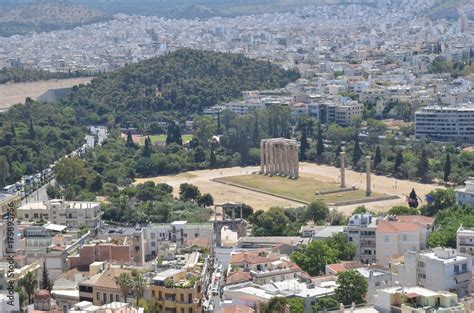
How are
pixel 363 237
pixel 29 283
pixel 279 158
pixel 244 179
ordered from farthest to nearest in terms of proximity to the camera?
pixel 279 158, pixel 244 179, pixel 363 237, pixel 29 283

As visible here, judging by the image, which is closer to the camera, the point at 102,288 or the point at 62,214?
the point at 102,288

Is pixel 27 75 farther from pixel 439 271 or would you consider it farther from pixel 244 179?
pixel 439 271

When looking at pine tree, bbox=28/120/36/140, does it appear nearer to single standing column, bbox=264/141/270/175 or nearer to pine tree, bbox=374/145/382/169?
single standing column, bbox=264/141/270/175

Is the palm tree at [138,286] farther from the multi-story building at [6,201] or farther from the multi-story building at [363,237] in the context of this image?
the multi-story building at [6,201]

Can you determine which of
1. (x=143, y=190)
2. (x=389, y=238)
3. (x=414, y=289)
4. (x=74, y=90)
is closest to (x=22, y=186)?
(x=143, y=190)

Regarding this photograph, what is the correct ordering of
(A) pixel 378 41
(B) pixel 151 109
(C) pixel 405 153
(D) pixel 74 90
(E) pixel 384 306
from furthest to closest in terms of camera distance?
1. (A) pixel 378 41
2. (D) pixel 74 90
3. (B) pixel 151 109
4. (C) pixel 405 153
5. (E) pixel 384 306

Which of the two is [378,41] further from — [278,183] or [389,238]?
[389,238]

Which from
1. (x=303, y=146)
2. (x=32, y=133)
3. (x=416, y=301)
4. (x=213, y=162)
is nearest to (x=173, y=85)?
(x=32, y=133)
